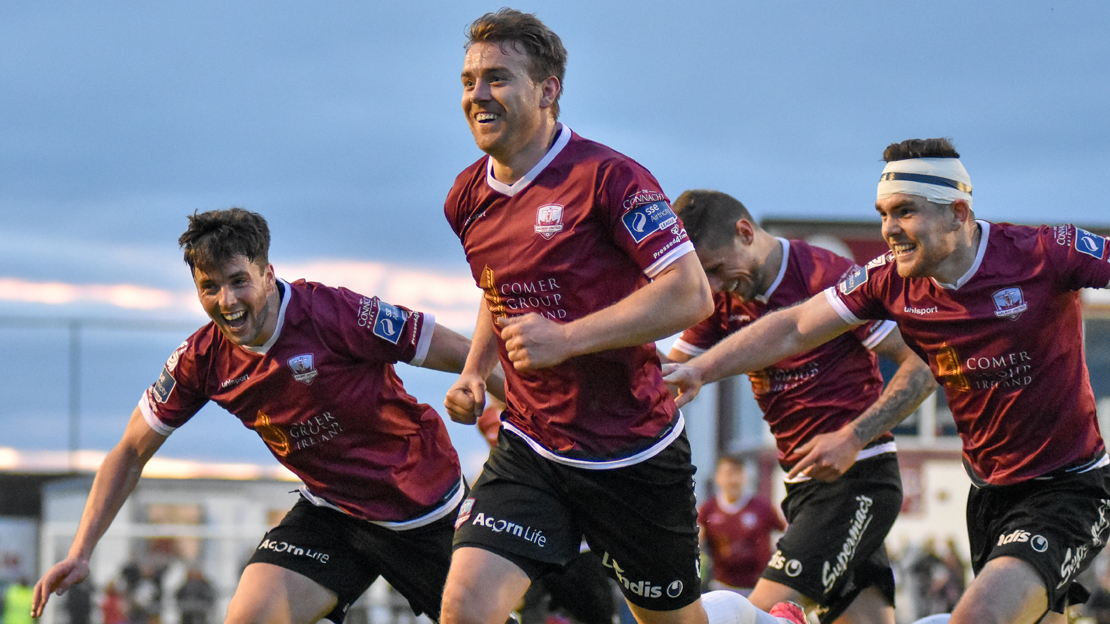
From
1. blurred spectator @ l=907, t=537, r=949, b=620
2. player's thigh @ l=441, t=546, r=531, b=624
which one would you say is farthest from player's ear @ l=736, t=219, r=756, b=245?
blurred spectator @ l=907, t=537, r=949, b=620

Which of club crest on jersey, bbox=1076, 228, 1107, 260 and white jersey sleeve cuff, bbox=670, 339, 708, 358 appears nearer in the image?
club crest on jersey, bbox=1076, 228, 1107, 260

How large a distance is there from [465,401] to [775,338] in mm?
1494

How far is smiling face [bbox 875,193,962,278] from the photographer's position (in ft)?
16.1

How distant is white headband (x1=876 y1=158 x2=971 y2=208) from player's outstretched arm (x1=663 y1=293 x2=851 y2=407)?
538 mm

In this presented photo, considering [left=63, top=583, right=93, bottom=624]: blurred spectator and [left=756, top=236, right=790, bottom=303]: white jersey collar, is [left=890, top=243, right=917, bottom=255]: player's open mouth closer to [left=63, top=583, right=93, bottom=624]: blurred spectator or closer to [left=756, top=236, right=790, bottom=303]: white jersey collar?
[left=756, top=236, right=790, bottom=303]: white jersey collar

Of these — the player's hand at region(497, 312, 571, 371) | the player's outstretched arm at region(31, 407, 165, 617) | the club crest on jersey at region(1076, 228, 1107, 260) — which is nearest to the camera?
the player's hand at region(497, 312, 571, 371)

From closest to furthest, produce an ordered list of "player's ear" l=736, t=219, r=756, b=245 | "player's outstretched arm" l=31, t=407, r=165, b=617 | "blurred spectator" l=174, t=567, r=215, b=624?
"player's outstretched arm" l=31, t=407, r=165, b=617 < "player's ear" l=736, t=219, r=756, b=245 < "blurred spectator" l=174, t=567, r=215, b=624

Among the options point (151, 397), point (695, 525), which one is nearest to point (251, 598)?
point (151, 397)

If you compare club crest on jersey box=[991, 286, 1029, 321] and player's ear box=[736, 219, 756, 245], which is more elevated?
player's ear box=[736, 219, 756, 245]

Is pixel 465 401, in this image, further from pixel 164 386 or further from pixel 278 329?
pixel 164 386

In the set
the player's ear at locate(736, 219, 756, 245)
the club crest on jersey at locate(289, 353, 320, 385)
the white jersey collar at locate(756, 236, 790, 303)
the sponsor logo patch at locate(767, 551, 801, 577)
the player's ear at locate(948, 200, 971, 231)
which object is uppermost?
the player's ear at locate(948, 200, 971, 231)

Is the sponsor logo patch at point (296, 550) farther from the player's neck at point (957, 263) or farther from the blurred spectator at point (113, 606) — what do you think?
the blurred spectator at point (113, 606)

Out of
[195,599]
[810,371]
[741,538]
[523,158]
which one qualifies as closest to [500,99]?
[523,158]

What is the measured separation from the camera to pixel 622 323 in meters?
3.90
